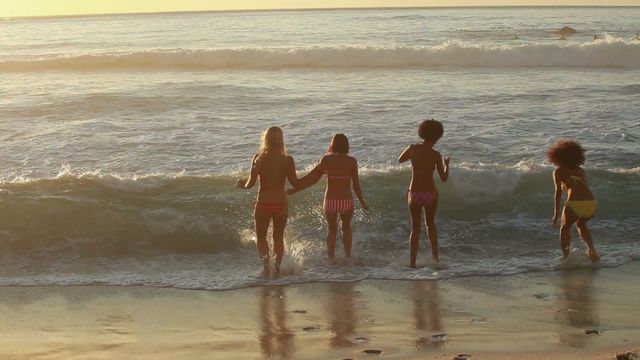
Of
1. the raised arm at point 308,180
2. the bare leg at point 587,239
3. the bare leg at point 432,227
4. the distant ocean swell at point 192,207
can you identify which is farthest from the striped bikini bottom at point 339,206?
the bare leg at point 587,239

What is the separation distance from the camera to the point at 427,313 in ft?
23.5

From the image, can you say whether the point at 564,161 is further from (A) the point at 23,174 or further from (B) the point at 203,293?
(A) the point at 23,174

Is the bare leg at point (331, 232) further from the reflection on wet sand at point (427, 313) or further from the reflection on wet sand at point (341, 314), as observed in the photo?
the reflection on wet sand at point (427, 313)

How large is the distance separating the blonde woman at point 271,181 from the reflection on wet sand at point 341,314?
0.81 m

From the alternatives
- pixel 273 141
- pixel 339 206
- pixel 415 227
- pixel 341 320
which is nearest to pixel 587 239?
pixel 415 227

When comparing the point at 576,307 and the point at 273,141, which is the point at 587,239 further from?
the point at 273,141

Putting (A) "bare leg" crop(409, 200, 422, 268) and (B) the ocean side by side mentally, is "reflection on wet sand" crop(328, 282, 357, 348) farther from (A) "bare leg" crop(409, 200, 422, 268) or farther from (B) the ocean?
(A) "bare leg" crop(409, 200, 422, 268)

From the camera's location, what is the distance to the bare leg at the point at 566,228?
8.87 metres

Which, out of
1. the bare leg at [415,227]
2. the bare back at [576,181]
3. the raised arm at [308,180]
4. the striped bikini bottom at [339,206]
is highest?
the raised arm at [308,180]

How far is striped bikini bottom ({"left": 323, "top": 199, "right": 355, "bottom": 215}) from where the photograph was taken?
8.95 meters

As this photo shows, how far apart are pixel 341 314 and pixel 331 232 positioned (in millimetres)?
2031

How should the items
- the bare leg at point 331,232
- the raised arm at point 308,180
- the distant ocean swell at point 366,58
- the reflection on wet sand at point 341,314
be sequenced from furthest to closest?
1. the distant ocean swell at point 366,58
2. the bare leg at point 331,232
3. the raised arm at point 308,180
4. the reflection on wet sand at point 341,314

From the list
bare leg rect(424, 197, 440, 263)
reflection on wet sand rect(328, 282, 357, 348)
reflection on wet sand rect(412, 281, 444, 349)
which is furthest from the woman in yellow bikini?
reflection on wet sand rect(328, 282, 357, 348)

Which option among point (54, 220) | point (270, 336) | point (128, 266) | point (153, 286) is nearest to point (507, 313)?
point (270, 336)
